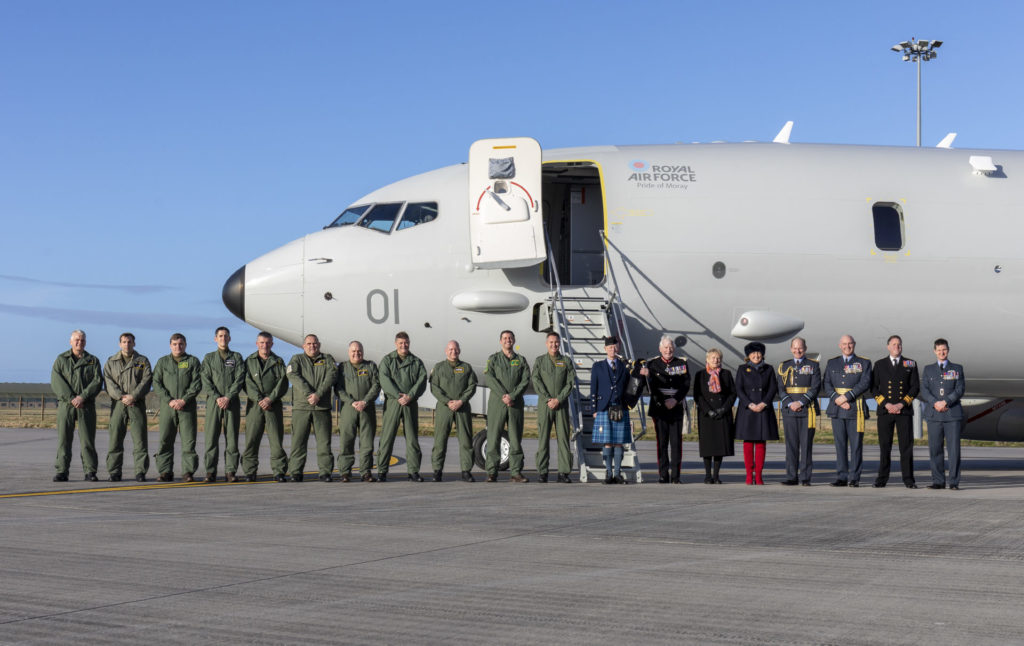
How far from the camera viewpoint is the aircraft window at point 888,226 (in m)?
15.1

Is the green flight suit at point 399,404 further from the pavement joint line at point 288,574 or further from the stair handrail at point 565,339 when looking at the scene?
the pavement joint line at point 288,574

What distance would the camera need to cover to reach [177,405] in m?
13.7

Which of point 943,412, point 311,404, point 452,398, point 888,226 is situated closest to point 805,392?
point 943,412

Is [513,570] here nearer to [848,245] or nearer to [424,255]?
[424,255]

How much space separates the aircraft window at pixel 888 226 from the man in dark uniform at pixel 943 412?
6.82 feet

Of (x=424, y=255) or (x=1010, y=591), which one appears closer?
(x=1010, y=591)

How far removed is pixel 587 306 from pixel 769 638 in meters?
9.95

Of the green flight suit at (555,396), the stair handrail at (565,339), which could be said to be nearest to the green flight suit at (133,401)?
the green flight suit at (555,396)

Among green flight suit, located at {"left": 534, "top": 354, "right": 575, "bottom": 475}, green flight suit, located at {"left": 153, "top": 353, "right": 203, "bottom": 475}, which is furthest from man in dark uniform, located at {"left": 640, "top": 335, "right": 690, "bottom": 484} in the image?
green flight suit, located at {"left": 153, "top": 353, "right": 203, "bottom": 475}

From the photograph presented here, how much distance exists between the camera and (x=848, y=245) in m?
A: 15.0

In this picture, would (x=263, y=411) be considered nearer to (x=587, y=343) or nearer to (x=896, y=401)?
(x=587, y=343)

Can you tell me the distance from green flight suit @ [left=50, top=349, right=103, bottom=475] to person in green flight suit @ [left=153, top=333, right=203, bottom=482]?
85cm

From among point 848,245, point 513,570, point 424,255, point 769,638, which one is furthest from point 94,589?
point 848,245

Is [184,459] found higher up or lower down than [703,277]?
lower down
